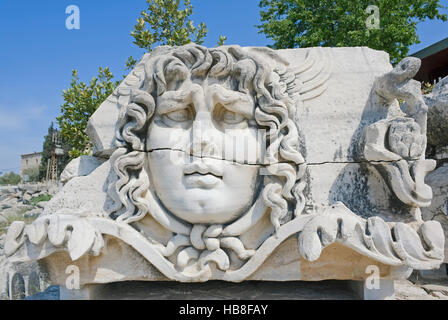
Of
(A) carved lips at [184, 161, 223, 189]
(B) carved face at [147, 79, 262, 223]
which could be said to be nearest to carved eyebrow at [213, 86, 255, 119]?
(B) carved face at [147, 79, 262, 223]

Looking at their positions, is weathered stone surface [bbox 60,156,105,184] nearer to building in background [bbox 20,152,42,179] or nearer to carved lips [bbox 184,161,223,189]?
carved lips [bbox 184,161,223,189]

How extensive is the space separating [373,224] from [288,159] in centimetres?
61

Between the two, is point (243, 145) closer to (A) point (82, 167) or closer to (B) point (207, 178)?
(B) point (207, 178)

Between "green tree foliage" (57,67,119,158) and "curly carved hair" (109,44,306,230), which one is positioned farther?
"green tree foliage" (57,67,119,158)

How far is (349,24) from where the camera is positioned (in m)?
7.66

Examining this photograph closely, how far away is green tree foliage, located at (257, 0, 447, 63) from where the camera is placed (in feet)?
24.2

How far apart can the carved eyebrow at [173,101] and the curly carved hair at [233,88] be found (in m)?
0.04

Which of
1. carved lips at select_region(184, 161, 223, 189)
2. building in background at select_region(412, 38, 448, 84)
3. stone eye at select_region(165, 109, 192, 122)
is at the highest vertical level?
building in background at select_region(412, 38, 448, 84)

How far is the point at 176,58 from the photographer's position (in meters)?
2.08

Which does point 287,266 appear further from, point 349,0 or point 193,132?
point 349,0

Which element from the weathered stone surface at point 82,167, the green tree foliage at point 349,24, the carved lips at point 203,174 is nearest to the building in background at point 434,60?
the green tree foliage at point 349,24

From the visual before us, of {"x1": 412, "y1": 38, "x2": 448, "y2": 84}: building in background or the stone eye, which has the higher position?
{"x1": 412, "y1": 38, "x2": 448, "y2": 84}: building in background

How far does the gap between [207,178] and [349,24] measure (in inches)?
288
